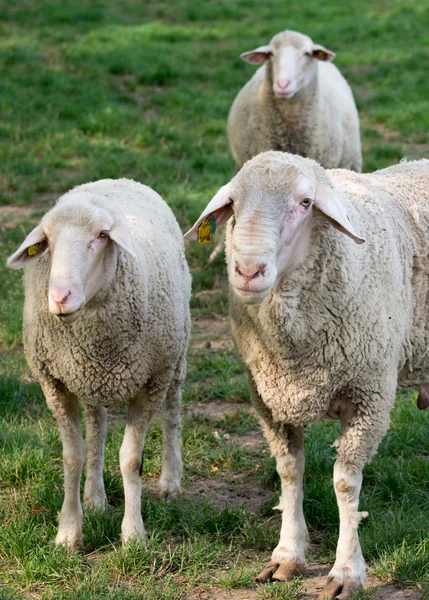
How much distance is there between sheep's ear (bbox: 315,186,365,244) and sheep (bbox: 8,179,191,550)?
669mm

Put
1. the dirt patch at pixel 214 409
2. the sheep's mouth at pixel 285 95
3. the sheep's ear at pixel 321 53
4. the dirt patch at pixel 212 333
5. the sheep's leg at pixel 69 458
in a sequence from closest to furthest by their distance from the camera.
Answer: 1. the sheep's leg at pixel 69 458
2. the dirt patch at pixel 214 409
3. the dirt patch at pixel 212 333
4. the sheep's mouth at pixel 285 95
5. the sheep's ear at pixel 321 53

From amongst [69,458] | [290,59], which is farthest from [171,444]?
[290,59]

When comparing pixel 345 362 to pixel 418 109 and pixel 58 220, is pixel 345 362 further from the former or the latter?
pixel 418 109

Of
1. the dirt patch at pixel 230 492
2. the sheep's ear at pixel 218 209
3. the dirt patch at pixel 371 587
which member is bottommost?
the dirt patch at pixel 230 492

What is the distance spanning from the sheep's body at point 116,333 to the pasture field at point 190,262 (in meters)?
0.58

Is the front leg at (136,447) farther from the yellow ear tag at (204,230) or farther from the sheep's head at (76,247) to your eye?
the yellow ear tag at (204,230)

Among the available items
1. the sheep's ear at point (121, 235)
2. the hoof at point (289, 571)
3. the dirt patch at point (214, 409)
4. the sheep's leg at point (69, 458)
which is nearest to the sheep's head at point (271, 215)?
the sheep's ear at point (121, 235)

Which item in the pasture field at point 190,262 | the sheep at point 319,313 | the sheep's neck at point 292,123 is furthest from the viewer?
the sheep's neck at point 292,123

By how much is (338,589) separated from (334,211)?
1.31 m

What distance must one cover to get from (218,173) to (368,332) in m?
4.93

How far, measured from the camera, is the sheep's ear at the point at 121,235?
3355 mm

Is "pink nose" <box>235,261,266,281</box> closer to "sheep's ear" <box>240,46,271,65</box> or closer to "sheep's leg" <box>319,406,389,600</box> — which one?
"sheep's leg" <box>319,406,389,600</box>

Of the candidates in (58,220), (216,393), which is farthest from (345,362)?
(216,393)

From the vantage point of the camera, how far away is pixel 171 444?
14.1ft
